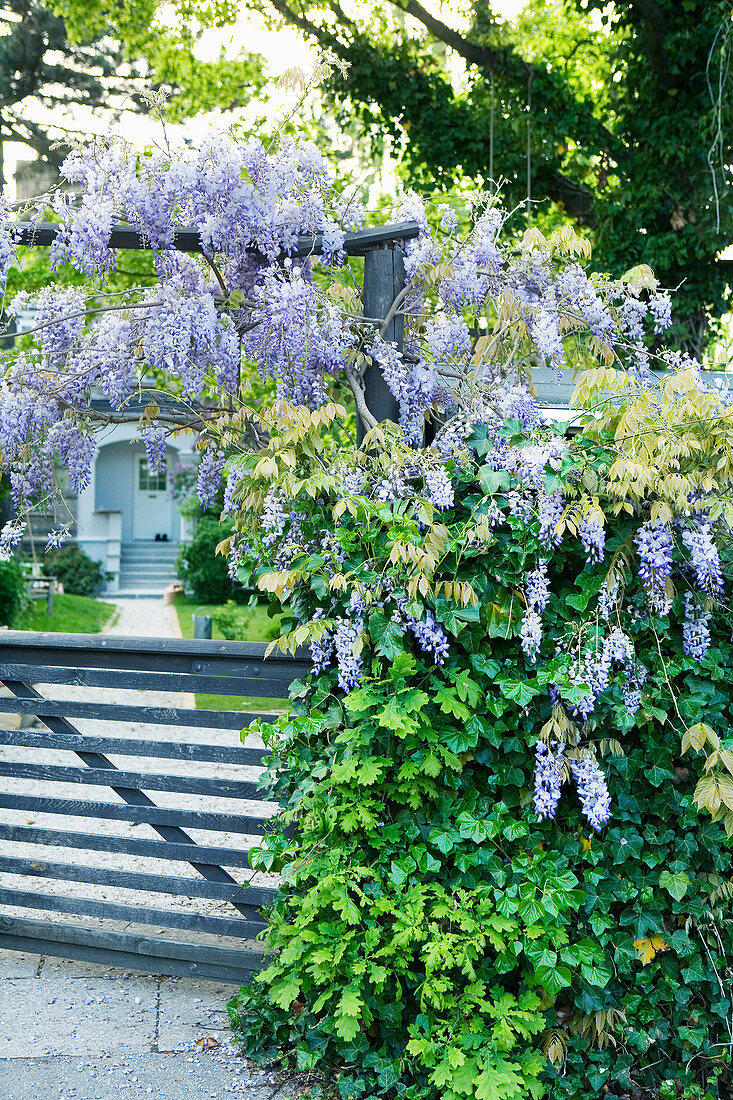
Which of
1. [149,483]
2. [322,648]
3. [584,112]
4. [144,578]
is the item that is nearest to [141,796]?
[322,648]

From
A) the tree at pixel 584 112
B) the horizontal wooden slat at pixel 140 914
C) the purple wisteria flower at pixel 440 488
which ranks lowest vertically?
the horizontal wooden slat at pixel 140 914

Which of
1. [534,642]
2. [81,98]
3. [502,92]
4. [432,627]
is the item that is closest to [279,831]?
[432,627]

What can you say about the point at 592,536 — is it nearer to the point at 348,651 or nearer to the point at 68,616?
the point at 348,651

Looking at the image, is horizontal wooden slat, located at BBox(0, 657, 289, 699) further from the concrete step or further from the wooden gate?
the concrete step

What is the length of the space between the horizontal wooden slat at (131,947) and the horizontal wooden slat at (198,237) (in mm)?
2699

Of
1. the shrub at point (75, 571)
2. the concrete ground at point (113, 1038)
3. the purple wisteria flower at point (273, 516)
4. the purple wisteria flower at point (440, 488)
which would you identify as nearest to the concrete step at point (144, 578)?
the shrub at point (75, 571)

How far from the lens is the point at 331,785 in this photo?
2.79 meters

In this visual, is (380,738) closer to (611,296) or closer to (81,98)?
(611,296)

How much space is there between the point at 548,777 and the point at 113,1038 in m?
1.79

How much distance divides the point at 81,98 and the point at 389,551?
13.0 metres

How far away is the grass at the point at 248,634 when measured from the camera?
909 cm

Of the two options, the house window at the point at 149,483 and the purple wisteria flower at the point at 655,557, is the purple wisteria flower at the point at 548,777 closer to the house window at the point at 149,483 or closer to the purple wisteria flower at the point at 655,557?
the purple wisteria flower at the point at 655,557

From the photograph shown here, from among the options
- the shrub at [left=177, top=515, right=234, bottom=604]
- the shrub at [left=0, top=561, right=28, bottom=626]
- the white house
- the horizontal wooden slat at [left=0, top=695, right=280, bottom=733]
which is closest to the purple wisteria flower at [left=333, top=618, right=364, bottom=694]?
the horizontal wooden slat at [left=0, top=695, right=280, bottom=733]

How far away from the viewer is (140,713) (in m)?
3.47
